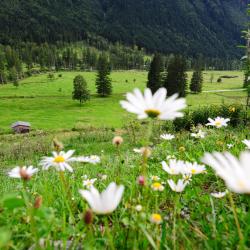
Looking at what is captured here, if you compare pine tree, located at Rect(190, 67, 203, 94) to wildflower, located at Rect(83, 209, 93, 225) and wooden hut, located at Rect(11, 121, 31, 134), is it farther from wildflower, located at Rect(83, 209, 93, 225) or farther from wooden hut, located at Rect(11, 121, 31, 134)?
wildflower, located at Rect(83, 209, 93, 225)

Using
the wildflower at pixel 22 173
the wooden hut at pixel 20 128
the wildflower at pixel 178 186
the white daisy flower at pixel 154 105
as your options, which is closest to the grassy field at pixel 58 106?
the wooden hut at pixel 20 128

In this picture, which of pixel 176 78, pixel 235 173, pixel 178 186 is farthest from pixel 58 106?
pixel 235 173

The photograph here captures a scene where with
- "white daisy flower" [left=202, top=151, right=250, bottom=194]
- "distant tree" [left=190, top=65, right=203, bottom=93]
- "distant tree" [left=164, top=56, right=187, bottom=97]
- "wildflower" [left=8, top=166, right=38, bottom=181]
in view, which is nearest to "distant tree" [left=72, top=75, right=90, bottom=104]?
"distant tree" [left=164, top=56, right=187, bottom=97]

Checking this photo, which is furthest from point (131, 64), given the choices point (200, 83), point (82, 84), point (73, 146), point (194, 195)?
point (194, 195)

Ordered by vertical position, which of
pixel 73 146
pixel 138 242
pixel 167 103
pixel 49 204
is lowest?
pixel 73 146

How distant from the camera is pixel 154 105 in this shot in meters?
1.39

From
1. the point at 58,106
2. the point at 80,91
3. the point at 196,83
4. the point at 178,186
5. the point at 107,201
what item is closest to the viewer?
the point at 107,201

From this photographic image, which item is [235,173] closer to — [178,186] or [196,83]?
[178,186]

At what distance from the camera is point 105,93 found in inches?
3750

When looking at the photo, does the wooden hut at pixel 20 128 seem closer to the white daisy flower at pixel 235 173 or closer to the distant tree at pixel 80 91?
the distant tree at pixel 80 91

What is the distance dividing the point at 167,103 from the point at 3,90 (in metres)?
116

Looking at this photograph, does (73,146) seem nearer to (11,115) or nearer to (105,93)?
(11,115)

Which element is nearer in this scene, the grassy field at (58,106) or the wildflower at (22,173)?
the wildflower at (22,173)

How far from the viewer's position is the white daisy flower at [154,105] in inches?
49.3
